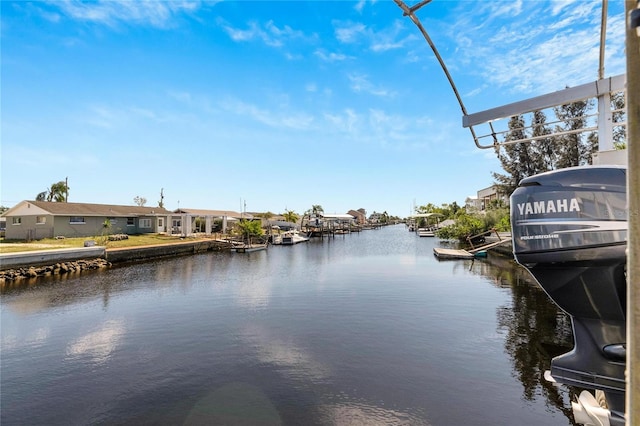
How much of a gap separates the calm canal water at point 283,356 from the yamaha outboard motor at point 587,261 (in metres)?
2.68

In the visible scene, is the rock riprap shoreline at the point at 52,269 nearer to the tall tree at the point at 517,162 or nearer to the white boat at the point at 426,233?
the tall tree at the point at 517,162

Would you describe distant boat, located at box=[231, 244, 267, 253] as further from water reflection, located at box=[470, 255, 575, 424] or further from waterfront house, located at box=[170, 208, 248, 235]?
water reflection, located at box=[470, 255, 575, 424]

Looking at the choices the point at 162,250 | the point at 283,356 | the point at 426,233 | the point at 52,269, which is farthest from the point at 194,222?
the point at 283,356

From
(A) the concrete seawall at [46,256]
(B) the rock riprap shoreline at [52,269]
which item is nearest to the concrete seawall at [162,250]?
(A) the concrete seawall at [46,256]

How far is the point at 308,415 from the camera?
5512 mm

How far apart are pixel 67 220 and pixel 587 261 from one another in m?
37.8

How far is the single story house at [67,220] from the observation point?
28844 mm

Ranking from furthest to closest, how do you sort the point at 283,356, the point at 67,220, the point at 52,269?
the point at 67,220, the point at 52,269, the point at 283,356

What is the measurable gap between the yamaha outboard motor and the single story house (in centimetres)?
3610

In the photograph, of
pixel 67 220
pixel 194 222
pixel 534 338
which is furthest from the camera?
pixel 194 222

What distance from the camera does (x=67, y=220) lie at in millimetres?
30312

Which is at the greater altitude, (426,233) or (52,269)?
(426,233)

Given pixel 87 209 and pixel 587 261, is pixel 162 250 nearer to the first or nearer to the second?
pixel 87 209

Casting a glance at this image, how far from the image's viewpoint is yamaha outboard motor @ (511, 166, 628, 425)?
3.15 m
